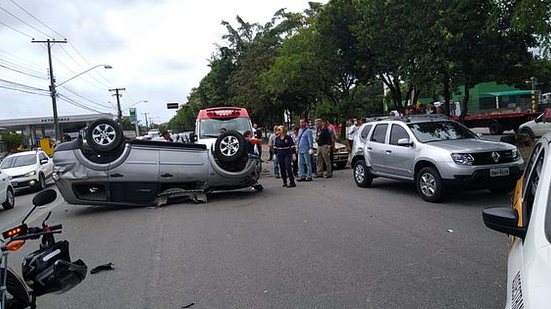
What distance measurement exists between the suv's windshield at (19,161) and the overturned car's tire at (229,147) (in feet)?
36.1

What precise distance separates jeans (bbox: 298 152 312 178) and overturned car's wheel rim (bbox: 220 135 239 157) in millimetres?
3782

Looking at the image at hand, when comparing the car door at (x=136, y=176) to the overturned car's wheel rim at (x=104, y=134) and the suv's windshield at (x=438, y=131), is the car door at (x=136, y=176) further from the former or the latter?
the suv's windshield at (x=438, y=131)

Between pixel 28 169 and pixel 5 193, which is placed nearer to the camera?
pixel 5 193

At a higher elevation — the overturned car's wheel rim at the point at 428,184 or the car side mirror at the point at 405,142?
the car side mirror at the point at 405,142

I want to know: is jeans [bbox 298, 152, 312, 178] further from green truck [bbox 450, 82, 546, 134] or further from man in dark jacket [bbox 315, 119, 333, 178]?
green truck [bbox 450, 82, 546, 134]

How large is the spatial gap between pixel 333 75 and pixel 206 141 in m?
15.7

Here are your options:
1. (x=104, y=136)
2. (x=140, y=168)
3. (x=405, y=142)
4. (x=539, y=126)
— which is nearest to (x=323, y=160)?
(x=405, y=142)

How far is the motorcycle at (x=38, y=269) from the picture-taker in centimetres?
350

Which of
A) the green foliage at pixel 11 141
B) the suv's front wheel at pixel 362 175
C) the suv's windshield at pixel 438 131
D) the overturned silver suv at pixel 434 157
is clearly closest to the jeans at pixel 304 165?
the suv's front wheel at pixel 362 175

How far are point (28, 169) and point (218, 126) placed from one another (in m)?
7.34

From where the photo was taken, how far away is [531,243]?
2.54 metres

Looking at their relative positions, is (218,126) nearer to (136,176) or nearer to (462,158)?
(136,176)

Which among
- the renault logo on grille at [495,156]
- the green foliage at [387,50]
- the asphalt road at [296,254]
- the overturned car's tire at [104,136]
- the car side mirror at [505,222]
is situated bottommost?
the asphalt road at [296,254]

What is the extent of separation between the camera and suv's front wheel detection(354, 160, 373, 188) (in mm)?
12445
